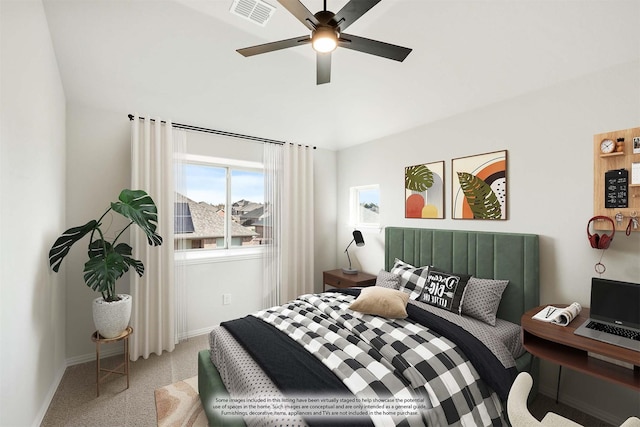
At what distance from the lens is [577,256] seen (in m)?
2.20

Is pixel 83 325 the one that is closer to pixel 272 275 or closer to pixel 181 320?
pixel 181 320

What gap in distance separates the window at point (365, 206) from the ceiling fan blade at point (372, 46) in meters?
2.26

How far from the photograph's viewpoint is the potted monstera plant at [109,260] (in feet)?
7.48

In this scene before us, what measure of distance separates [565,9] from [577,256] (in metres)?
1.70

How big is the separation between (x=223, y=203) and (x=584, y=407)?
399 cm

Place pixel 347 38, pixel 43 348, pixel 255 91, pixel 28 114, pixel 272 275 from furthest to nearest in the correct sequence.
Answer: pixel 272 275 → pixel 255 91 → pixel 43 348 → pixel 28 114 → pixel 347 38

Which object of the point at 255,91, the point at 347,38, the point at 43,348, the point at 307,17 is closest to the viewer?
the point at 307,17

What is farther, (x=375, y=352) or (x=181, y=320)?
(x=181, y=320)

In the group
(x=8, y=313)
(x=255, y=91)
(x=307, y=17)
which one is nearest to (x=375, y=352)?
(x=307, y=17)

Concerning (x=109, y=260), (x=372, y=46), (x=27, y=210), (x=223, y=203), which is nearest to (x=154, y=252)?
(x=109, y=260)

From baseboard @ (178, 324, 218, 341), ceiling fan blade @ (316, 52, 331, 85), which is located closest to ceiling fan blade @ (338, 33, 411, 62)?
ceiling fan blade @ (316, 52, 331, 85)

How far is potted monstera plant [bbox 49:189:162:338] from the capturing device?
89.7 inches

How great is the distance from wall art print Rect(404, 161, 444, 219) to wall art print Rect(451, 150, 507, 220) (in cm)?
14

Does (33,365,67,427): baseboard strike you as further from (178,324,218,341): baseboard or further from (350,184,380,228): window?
(350,184,380,228): window
